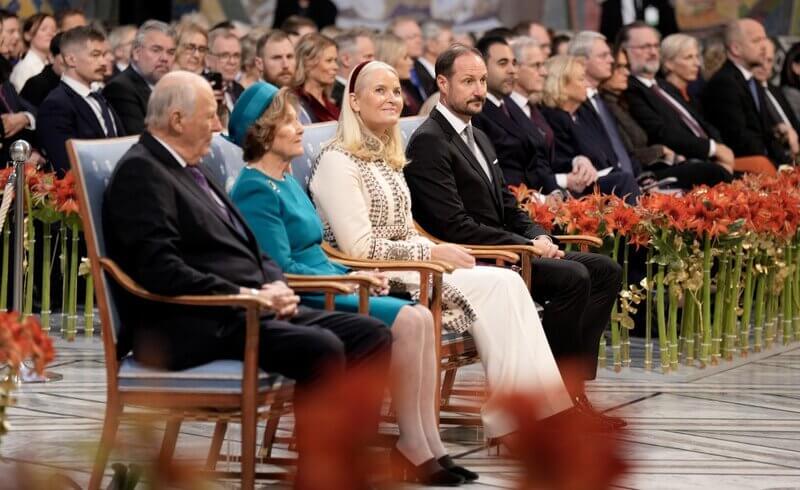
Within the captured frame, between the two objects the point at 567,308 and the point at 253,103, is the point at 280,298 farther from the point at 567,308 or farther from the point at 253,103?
the point at 567,308

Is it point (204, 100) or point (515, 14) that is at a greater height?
point (515, 14)

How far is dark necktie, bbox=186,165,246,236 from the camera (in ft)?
12.0

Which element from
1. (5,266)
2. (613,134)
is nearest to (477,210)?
(5,266)

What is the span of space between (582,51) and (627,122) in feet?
1.99

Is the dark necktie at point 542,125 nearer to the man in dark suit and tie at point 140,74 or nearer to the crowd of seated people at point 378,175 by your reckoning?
the crowd of seated people at point 378,175

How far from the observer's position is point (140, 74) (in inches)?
311

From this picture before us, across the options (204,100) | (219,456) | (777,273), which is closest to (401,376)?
(219,456)

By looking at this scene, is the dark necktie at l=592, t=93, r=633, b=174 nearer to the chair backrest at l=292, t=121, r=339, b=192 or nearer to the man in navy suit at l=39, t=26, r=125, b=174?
the man in navy suit at l=39, t=26, r=125, b=174

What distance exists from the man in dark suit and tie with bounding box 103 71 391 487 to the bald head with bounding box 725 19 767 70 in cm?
741

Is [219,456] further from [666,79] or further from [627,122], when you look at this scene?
[666,79]

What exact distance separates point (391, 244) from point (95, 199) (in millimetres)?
1240

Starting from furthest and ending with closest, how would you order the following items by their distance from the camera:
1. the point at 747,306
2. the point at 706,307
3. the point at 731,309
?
the point at 747,306, the point at 731,309, the point at 706,307

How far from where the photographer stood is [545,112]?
7984 mm

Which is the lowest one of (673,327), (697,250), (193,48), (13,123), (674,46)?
(673,327)
